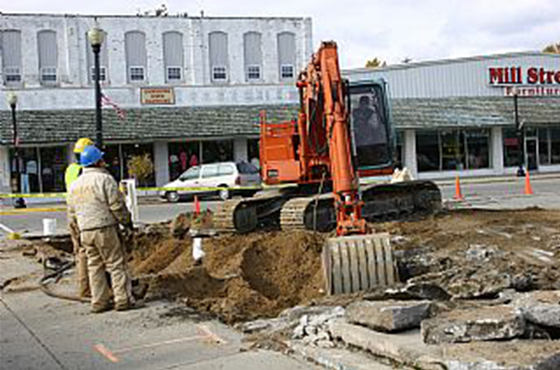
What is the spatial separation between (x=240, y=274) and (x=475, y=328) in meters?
4.93

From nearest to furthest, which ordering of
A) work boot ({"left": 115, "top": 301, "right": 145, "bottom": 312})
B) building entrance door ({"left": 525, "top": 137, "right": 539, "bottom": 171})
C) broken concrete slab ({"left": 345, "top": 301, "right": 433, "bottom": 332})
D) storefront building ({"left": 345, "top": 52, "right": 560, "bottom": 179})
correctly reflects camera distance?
1. broken concrete slab ({"left": 345, "top": 301, "right": 433, "bottom": 332})
2. work boot ({"left": 115, "top": 301, "right": 145, "bottom": 312})
3. storefront building ({"left": 345, "top": 52, "right": 560, "bottom": 179})
4. building entrance door ({"left": 525, "top": 137, "right": 539, "bottom": 171})

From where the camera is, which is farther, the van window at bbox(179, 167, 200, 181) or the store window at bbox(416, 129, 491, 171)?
the store window at bbox(416, 129, 491, 171)

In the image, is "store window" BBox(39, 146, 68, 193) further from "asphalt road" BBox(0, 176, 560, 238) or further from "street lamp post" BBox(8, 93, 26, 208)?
"asphalt road" BBox(0, 176, 560, 238)

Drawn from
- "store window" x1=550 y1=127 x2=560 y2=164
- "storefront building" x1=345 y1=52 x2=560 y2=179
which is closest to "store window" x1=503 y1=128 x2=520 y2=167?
"storefront building" x1=345 y1=52 x2=560 y2=179

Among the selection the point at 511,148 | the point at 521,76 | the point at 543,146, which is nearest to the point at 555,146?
the point at 543,146

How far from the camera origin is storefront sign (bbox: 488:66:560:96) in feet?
133

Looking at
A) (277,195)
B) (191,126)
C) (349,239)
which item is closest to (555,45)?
(191,126)

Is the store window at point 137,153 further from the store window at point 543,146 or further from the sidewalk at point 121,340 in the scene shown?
the sidewalk at point 121,340

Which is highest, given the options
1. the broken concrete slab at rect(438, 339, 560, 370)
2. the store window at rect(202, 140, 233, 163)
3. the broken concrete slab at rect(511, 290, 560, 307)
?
the store window at rect(202, 140, 233, 163)

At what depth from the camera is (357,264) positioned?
8.31 m

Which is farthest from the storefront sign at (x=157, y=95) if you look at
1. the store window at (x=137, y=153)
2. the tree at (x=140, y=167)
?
the tree at (x=140, y=167)

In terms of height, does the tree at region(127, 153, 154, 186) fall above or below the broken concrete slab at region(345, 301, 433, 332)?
above

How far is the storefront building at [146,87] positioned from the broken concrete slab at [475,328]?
91.4 ft

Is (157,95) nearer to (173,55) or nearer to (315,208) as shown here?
(173,55)
